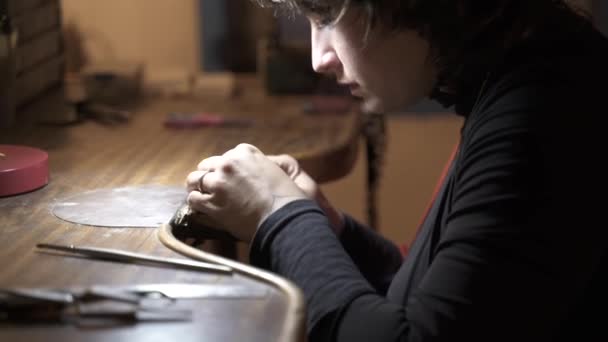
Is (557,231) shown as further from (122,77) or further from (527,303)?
(122,77)

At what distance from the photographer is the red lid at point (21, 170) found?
3.65 feet

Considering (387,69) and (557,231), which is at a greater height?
(387,69)

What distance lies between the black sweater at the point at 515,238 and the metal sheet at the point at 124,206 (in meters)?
0.23

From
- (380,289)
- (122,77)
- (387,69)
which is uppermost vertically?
(387,69)

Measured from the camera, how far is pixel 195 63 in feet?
7.30

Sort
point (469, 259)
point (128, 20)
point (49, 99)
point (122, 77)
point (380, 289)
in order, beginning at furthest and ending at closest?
1. point (128, 20)
2. point (122, 77)
3. point (49, 99)
4. point (380, 289)
5. point (469, 259)

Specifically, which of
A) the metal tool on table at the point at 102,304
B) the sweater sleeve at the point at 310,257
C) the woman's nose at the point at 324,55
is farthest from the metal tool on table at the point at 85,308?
the woman's nose at the point at 324,55

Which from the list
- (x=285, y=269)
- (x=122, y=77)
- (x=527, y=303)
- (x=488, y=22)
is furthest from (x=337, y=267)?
(x=122, y=77)

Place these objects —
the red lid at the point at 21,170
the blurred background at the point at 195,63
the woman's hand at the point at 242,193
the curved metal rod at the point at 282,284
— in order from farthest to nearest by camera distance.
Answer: the blurred background at the point at 195,63, the red lid at the point at 21,170, the woman's hand at the point at 242,193, the curved metal rod at the point at 282,284

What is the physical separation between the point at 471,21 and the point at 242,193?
309 mm

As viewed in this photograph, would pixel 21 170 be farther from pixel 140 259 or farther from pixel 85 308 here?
pixel 85 308

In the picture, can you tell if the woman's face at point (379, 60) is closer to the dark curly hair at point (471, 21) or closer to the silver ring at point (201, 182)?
the dark curly hair at point (471, 21)

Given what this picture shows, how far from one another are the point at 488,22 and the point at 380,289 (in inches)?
18.5

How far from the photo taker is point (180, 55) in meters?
2.21
